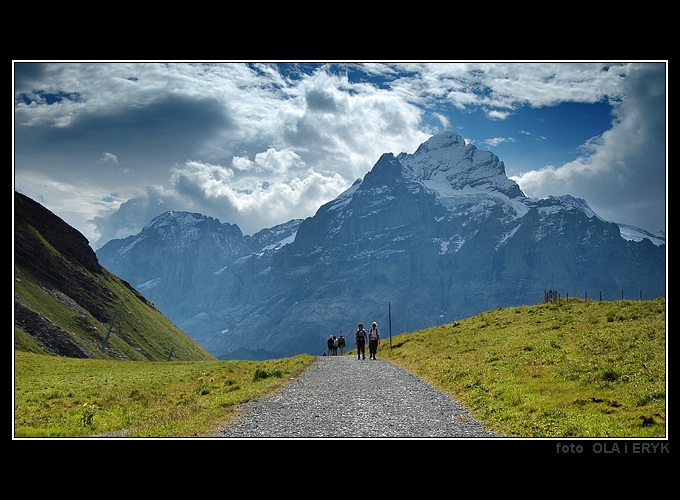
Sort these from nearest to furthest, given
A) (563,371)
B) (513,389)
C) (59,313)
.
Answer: (513,389)
(563,371)
(59,313)

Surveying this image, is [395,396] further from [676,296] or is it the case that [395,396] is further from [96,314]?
[96,314]

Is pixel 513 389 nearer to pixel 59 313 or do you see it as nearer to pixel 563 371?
pixel 563 371

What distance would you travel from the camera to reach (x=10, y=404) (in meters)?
15.1

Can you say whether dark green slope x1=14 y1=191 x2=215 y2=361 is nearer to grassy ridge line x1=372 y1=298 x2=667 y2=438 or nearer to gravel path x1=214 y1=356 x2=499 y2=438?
grassy ridge line x1=372 y1=298 x2=667 y2=438

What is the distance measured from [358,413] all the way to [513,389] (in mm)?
7361

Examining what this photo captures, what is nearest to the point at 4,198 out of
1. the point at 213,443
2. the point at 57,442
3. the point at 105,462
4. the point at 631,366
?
the point at 57,442

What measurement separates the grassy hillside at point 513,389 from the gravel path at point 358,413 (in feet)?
3.49

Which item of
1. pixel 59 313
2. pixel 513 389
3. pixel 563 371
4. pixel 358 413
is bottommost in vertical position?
pixel 358 413

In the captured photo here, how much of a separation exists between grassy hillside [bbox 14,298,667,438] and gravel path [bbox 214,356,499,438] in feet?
3.49

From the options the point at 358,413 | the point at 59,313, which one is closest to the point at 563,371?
the point at 358,413

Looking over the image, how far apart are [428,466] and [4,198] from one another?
13.7m

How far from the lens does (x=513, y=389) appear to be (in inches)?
939

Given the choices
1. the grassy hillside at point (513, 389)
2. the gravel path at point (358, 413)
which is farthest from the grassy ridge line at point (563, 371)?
the gravel path at point (358, 413)

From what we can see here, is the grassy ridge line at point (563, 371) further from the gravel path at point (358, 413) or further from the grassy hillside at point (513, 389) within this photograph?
the gravel path at point (358, 413)
